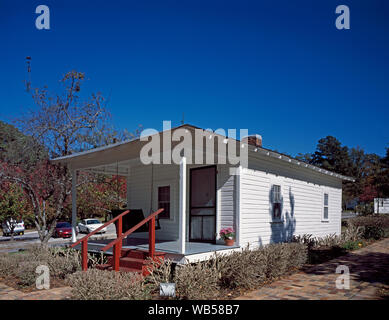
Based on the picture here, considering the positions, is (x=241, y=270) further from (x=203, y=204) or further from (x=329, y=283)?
(x=203, y=204)

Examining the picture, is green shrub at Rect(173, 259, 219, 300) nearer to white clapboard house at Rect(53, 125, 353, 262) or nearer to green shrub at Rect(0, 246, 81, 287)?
white clapboard house at Rect(53, 125, 353, 262)

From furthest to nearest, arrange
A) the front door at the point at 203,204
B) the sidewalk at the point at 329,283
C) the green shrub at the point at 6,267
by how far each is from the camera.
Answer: the front door at the point at 203,204 < the green shrub at the point at 6,267 < the sidewalk at the point at 329,283

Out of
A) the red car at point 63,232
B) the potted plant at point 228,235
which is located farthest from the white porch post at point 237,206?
the red car at point 63,232

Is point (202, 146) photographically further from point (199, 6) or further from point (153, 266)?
point (199, 6)

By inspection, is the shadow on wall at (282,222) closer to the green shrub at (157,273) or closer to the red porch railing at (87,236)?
the green shrub at (157,273)

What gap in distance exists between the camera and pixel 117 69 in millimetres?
14391

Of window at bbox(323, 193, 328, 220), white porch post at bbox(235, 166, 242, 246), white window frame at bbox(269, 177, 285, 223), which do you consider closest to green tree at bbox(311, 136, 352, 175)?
window at bbox(323, 193, 328, 220)

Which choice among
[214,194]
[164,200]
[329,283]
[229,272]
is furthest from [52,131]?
[329,283]

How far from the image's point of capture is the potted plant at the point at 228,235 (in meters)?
8.08

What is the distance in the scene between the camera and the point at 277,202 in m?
10.2

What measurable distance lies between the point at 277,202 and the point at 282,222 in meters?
0.74

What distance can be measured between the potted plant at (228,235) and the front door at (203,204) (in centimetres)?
58

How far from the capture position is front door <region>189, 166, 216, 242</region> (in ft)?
29.5

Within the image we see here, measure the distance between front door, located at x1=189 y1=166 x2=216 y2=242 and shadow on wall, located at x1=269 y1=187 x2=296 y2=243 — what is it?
6.58ft
